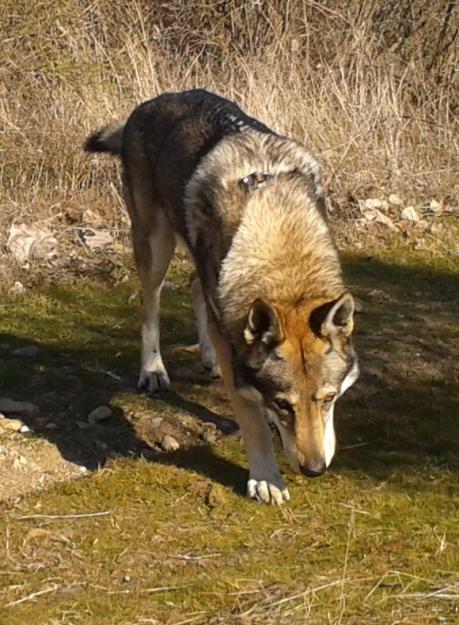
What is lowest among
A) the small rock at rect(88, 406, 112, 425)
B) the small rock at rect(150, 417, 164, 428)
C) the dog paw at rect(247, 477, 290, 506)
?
the small rock at rect(150, 417, 164, 428)

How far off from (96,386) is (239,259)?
1.62 m

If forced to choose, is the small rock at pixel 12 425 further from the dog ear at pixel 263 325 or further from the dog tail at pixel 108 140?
the dog tail at pixel 108 140

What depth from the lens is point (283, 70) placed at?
9.52 metres

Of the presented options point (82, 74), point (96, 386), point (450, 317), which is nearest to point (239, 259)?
point (96, 386)

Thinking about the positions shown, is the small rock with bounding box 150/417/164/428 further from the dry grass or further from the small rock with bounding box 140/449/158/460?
the dry grass

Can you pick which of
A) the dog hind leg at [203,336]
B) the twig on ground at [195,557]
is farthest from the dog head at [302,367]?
the dog hind leg at [203,336]

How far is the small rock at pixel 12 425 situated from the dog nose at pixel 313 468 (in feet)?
5.50

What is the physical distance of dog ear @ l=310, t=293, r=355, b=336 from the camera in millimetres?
4098

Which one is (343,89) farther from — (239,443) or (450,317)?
(239,443)

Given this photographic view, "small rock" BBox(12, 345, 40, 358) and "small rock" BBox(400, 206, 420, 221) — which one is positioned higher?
"small rock" BBox(12, 345, 40, 358)

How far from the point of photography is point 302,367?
4.14 m

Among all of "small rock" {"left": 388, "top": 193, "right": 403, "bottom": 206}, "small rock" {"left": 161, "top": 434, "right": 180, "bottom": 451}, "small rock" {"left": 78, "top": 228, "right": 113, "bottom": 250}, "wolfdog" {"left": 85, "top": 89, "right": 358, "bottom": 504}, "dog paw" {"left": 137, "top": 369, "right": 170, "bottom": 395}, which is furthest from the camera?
"small rock" {"left": 388, "top": 193, "right": 403, "bottom": 206}

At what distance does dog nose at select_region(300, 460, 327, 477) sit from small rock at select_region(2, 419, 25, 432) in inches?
66.0

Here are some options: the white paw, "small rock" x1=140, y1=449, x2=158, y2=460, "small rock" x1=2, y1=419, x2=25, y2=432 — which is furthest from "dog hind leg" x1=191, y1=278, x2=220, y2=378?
"small rock" x1=2, y1=419, x2=25, y2=432
